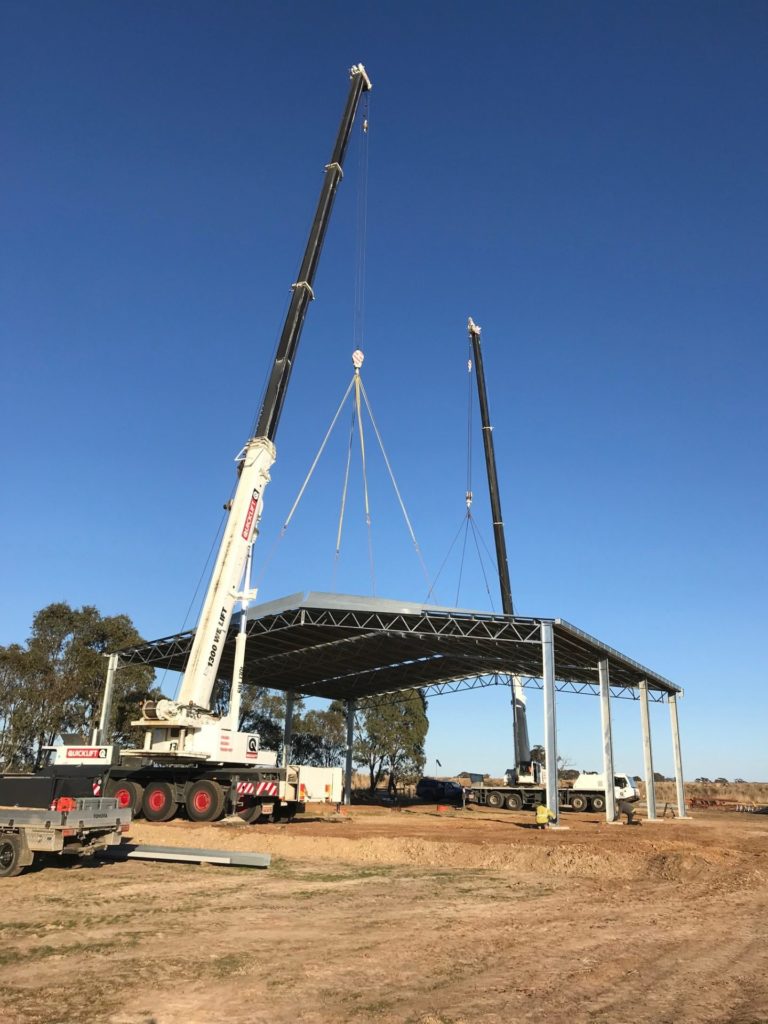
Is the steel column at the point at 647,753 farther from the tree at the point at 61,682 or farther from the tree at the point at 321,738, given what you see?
the tree at the point at 321,738

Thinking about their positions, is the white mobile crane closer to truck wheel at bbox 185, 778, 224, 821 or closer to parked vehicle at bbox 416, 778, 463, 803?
truck wheel at bbox 185, 778, 224, 821

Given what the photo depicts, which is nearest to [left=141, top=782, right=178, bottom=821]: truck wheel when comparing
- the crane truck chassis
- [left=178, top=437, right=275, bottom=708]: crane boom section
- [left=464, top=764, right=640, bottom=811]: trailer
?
the crane truck chassis

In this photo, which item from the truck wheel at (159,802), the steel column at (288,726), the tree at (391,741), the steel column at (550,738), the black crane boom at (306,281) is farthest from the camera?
the tree at (391,741)

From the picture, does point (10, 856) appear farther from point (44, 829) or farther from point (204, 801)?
point (204, 801)

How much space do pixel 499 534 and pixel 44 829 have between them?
3586cm

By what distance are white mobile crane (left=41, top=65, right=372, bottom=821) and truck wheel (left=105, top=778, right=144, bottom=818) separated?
0.03 metres

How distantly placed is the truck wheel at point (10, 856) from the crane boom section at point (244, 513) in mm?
9756

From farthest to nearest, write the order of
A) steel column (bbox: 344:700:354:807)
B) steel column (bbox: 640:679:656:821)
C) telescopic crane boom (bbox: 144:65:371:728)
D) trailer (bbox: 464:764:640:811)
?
steel column (bbox: 344:700:354:807)
trailer (bbox: 464:764:640:811)
steel column (bbox: 640:679:656:821)
telescopic crane boom (bbox: 144:65:371:728)

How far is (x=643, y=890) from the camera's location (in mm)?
12344

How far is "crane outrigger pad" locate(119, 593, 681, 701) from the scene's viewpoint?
3086cm

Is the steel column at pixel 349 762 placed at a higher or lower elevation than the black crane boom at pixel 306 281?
lower

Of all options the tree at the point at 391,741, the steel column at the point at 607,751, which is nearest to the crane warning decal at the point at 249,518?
the steel column at the point at 607,751

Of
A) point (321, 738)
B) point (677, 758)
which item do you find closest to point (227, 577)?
point (677, 758)

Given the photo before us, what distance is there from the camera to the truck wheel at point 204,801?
22.6m
